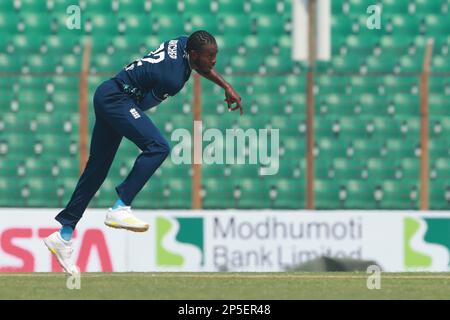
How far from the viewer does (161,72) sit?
8.74 m

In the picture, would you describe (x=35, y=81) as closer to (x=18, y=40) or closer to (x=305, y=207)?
(x=18, y=40)

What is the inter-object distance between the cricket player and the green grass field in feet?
1.34

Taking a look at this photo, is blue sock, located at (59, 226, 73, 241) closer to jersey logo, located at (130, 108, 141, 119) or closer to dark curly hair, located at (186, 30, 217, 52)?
jersey logo, located at (130, 108, 141, 119)

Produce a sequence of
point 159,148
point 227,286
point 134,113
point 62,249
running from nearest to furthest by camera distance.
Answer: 1. point 227,286
2. point 159,148
3. point 134,113
4. point 62,249

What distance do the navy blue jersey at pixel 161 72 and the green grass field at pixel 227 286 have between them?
138 cm

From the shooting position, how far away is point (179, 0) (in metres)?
16.2

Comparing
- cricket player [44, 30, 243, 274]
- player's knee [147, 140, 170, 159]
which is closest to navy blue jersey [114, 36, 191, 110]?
cricket player [44, 30, 243, 274]

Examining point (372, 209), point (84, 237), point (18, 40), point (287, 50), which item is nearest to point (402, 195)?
point (372, 209)

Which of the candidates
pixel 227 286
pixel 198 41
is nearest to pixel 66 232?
pixel 227 286

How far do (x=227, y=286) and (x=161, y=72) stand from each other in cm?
158

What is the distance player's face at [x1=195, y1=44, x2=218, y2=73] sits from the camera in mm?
8805

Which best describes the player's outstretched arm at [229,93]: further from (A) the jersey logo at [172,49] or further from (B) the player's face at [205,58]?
(A) the jersey logo at [172,49]

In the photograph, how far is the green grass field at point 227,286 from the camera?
7855mm

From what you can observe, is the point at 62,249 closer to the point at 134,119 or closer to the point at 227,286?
the point at 134,119
